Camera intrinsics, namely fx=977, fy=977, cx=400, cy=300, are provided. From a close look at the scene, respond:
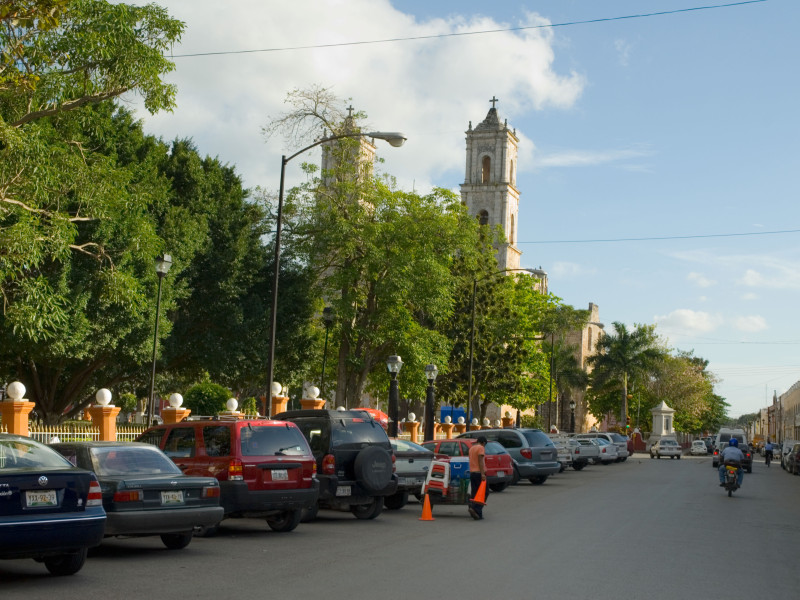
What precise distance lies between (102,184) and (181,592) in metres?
17.6

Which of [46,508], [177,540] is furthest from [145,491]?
[46,508]

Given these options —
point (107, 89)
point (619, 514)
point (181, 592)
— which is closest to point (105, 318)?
point (107, 89)

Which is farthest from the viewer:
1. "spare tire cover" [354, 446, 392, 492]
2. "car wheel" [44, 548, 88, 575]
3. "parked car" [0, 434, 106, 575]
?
"spare tire cover" [354, 446, 392, 492]

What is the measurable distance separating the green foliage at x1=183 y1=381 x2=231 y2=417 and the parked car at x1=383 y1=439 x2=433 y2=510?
15121 mm

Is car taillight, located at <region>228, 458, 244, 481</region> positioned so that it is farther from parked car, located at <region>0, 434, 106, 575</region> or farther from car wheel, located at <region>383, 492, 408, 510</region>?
car wheel, located at <region>383, 492, 408, 510</region>

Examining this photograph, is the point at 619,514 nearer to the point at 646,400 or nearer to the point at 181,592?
the point at 181,592

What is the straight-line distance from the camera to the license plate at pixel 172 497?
11.9 metres

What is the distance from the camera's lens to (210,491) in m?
12.3

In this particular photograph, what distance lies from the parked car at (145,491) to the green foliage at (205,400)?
21485 millimetres

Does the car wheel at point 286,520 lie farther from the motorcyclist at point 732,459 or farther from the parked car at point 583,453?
the parked car at point 583,453

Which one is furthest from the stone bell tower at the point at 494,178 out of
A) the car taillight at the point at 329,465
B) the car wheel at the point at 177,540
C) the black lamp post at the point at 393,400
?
the car wheel at the point at 177,540

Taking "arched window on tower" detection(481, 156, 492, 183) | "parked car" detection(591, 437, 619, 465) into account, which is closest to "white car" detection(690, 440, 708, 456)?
"arched window on tower" detection(481, 156, 492, 183)

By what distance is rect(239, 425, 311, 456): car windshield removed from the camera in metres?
14.3

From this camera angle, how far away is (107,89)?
24047mm
